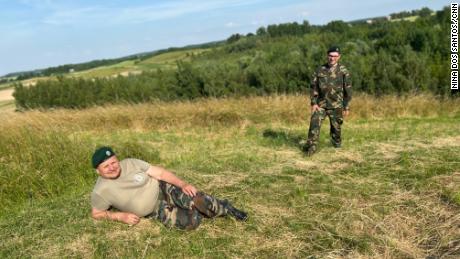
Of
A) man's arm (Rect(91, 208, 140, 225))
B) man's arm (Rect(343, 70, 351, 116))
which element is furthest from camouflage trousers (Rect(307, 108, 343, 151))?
man's arm (Rect(91, 208, 140, 225))

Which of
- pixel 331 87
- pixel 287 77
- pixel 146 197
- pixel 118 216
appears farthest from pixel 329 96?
A: pixel 287 77

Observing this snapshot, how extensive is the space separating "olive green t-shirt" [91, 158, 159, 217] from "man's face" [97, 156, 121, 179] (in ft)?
0.26

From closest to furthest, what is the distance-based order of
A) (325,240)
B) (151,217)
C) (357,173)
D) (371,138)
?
(325,240)
(151,217)
(357,173)
(371,138)

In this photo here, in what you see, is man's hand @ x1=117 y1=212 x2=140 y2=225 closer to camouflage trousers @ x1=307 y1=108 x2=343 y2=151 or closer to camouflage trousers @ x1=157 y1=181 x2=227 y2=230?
camouflage trousers @ x1=157 y1=181 x2=227 y2=230

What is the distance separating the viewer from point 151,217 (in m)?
4.77

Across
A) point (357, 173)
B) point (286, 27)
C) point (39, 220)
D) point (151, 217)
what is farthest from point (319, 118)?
point (286, 27)

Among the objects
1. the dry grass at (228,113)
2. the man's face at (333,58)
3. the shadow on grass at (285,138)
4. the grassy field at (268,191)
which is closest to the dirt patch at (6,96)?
the dry grass at (228,113)

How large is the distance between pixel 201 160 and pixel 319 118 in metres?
2.10

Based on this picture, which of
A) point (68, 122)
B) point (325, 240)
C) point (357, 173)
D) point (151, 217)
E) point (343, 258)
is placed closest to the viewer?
point (343, 258)

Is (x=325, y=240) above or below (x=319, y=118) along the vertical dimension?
below

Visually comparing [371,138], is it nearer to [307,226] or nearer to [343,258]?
[307,226]

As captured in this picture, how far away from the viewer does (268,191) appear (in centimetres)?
549

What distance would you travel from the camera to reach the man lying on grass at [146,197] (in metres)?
4.35

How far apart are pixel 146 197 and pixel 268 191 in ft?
5.40
